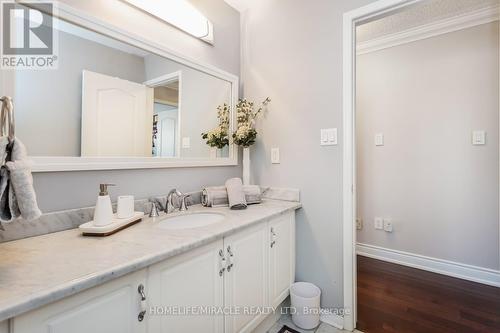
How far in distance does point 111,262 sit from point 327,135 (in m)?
1.40

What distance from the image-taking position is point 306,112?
175cm

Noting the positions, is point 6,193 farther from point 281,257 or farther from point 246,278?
point 281,257

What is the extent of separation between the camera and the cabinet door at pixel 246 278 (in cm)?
118

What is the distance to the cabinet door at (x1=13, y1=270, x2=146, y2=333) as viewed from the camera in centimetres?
61

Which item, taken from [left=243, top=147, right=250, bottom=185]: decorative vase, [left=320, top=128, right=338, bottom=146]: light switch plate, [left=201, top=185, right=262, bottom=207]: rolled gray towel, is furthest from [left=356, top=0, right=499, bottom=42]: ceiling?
[left=201, top=185, right=262, bottom=207]: rolled gray towel

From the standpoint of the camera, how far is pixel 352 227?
5.07 feet

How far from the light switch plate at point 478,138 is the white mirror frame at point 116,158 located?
7.09ft

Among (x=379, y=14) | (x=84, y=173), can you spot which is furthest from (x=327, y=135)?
(x=84, y=173)

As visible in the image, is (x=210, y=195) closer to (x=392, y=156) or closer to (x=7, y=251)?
(x=7, y=251)

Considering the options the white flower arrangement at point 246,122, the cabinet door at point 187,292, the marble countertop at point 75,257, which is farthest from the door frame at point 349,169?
the cabinet door at point 187,292

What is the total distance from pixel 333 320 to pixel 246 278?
777 millimetres

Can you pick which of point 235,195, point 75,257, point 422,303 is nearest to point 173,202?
point 235,195

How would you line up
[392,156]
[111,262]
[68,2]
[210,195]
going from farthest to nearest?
[392,156], [210,195], [68,2], [111,262]

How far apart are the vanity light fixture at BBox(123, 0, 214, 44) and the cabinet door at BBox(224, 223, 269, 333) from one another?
52.9 inches
